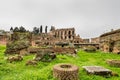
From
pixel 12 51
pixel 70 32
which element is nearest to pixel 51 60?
pixel 12 51

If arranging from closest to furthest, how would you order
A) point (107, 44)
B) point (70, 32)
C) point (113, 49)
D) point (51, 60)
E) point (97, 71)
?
point (97, 71), point (51, 60), point (113, 49), point (107, 44), point (70, 32)

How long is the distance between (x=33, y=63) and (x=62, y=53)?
7.01 meters

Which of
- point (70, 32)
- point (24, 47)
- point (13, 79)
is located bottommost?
point (13, 79)

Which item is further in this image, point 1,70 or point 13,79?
point 1,70

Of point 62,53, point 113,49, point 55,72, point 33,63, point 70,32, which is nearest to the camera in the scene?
point 55,72

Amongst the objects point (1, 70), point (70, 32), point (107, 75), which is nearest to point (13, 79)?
point (1, 70)

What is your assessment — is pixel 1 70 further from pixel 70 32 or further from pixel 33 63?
pixel 70 32

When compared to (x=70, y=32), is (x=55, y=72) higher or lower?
lower

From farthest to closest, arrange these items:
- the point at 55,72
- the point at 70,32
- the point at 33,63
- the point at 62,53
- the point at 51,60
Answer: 1. the point at 70,32
2. the point at 62,53
3. the point at 51,60
4. the point at 33,63
5. the point at 55,72

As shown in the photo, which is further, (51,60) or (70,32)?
(70,32)

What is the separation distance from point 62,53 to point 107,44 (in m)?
14.3

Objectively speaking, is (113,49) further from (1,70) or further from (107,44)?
(1,70)

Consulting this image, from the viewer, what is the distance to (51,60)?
15.5 metres

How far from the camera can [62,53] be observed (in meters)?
20.4
